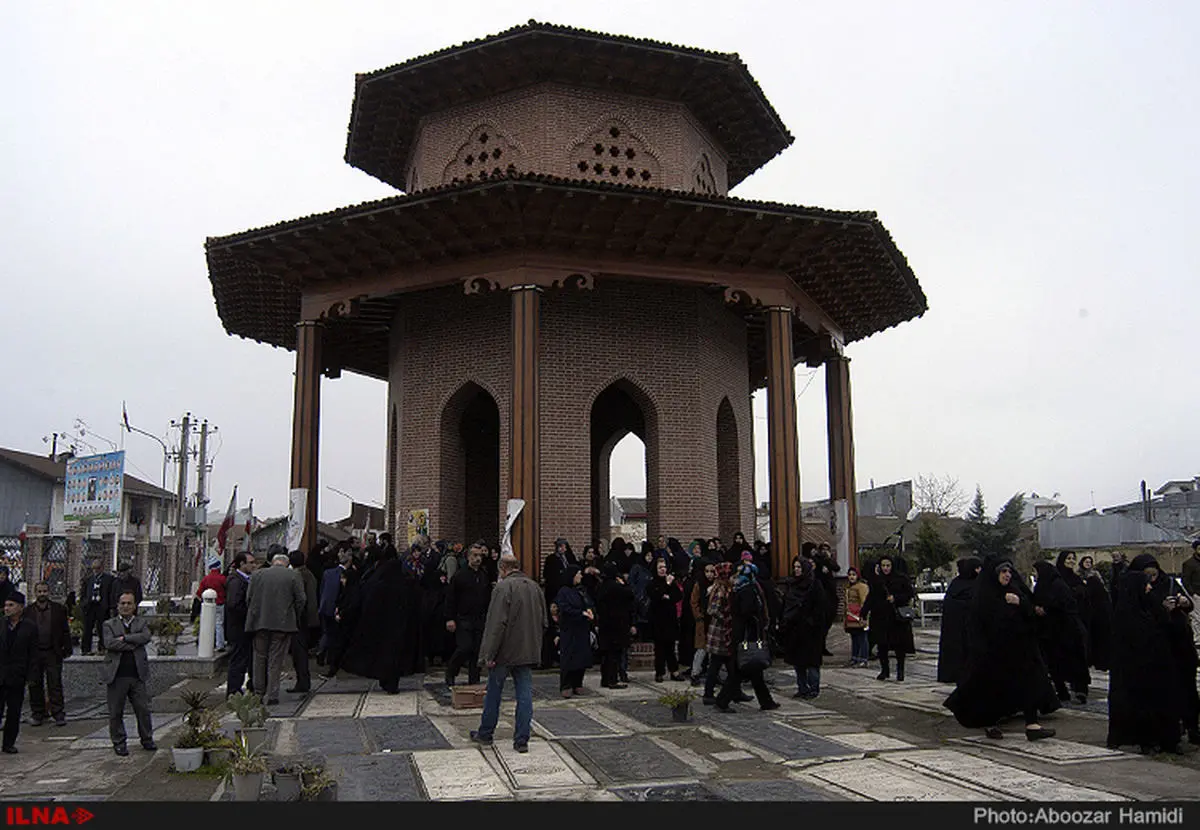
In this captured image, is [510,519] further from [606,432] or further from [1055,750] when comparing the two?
[606,432]

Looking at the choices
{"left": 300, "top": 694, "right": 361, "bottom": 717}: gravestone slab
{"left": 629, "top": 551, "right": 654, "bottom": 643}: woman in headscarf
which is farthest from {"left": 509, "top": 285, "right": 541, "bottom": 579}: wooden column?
{"left": 300, "top": 694, "right": 361, "bottom": 717}: gravestone slab

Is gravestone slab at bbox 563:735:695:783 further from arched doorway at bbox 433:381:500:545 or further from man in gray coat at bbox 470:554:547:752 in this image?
arched doorway at bbox 433:381:500:545

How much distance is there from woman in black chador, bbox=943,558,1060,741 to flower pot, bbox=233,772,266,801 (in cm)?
580

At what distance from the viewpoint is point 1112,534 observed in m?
53.7

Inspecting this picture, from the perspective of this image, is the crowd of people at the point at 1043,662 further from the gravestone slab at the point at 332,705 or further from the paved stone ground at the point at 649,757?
the gravestone slab at the point at 332,705

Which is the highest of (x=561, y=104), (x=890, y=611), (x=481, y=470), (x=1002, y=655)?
(x=561, y=104)

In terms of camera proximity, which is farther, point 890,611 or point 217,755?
point 890,611

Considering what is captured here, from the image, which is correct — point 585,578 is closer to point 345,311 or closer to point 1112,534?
point 345,311

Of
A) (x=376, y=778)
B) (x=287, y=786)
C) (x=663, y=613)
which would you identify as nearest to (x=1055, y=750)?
(x=663, y=613)

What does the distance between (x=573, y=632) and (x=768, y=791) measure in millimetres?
4328

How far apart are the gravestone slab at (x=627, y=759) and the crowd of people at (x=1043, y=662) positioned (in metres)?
2.86

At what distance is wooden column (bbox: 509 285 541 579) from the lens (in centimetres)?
1306

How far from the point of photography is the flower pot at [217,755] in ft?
24.1

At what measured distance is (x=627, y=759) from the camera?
24.1 feet
